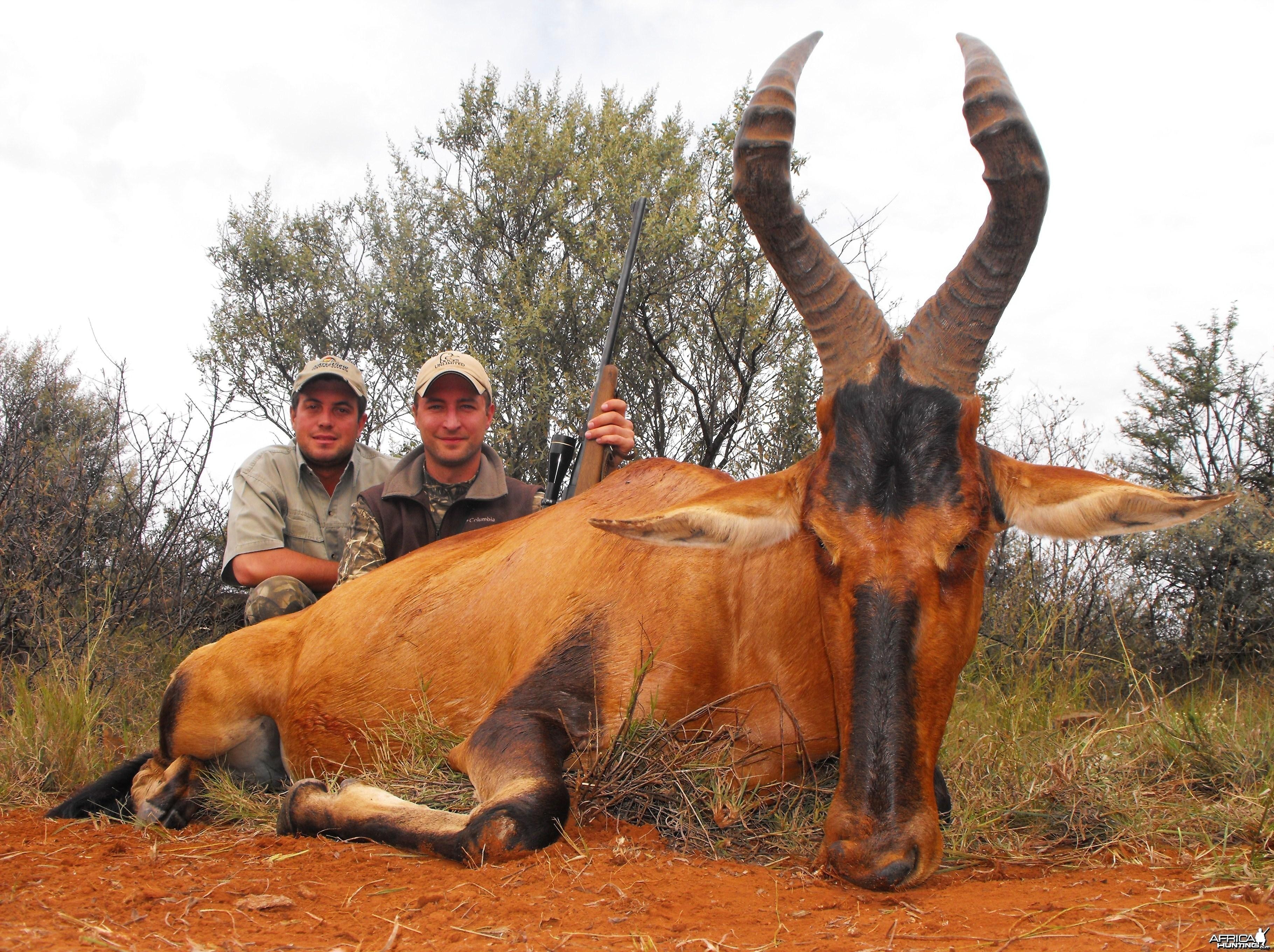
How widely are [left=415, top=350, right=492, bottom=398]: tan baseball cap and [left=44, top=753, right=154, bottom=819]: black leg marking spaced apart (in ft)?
9.27

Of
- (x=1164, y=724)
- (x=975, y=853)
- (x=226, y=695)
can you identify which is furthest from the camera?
(x=226, y=695)

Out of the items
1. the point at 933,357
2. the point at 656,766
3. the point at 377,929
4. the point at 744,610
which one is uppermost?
the point at 933,357

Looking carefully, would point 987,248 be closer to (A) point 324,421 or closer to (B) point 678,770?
(B) point 678,770

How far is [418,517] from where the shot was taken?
657cm

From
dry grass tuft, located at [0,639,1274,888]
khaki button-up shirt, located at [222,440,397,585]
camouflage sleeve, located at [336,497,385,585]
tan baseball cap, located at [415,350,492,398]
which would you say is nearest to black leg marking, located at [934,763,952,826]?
dry grass tuft, located at [0,639,1274,888]

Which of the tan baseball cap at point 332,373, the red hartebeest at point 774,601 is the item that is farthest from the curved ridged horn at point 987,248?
the tan baseball cap at point 332,373

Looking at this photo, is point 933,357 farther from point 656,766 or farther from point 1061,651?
point 1061,651

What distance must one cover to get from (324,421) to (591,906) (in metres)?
5.08

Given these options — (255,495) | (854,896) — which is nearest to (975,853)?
(854,896)

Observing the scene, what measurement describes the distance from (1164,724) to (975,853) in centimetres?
185

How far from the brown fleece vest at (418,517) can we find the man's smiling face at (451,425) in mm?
224

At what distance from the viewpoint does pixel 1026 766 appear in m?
4.11

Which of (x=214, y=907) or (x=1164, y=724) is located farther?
(x=1164, y=724)

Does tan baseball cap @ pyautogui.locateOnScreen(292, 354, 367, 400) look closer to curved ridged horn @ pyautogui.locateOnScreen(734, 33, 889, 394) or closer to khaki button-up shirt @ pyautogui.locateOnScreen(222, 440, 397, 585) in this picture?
khaki button-up shirt @ pyautogui.locateOnScreen(222, 440, 397, 585)
